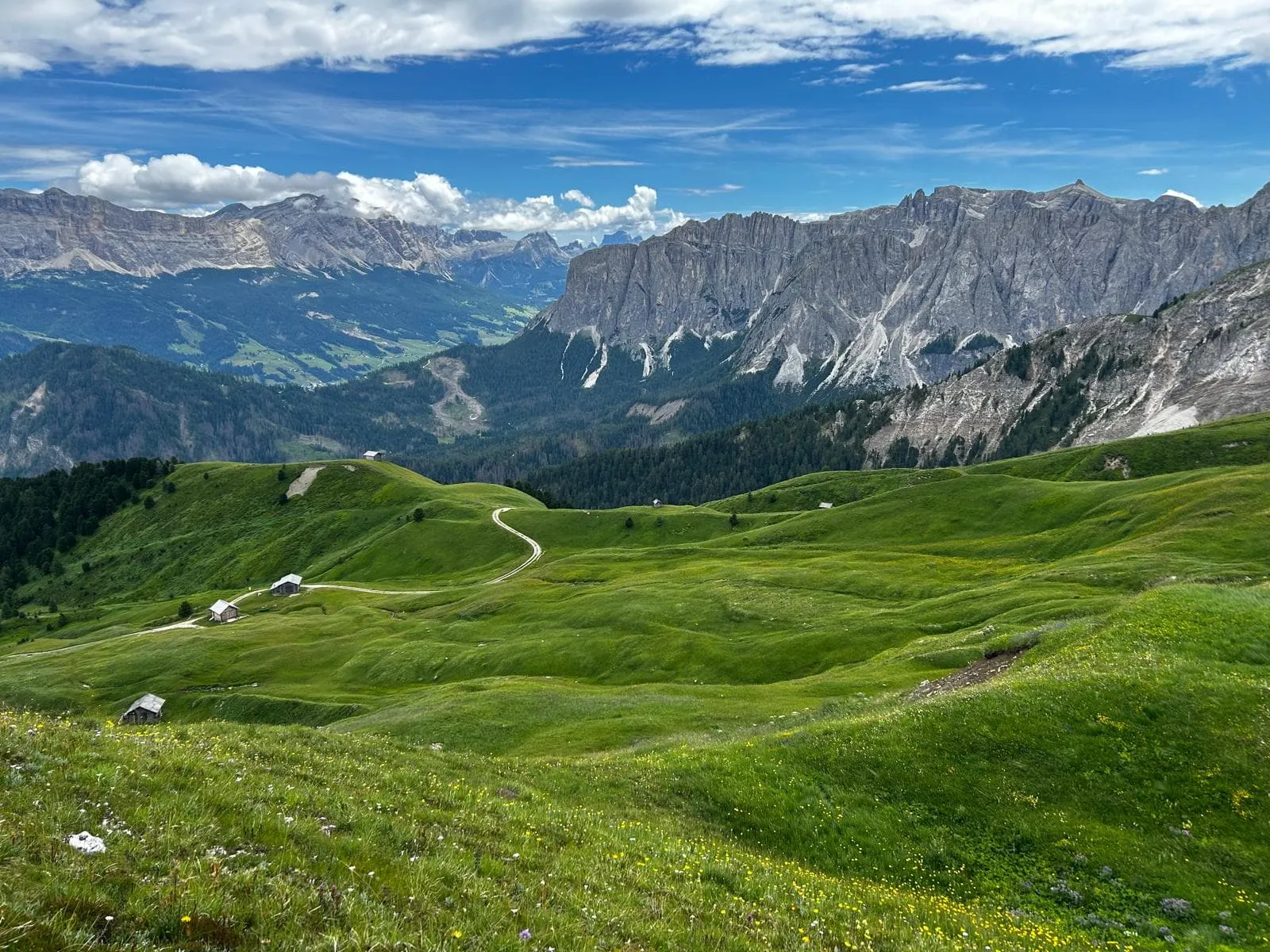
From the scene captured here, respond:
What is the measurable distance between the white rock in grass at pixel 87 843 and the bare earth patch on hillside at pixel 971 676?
38179mm

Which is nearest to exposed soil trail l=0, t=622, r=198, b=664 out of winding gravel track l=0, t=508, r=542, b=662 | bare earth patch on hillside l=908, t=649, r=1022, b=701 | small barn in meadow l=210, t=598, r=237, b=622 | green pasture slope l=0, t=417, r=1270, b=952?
winding gravel track l=0, t=508, r=542, b=662

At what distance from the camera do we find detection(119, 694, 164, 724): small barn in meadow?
79.2m

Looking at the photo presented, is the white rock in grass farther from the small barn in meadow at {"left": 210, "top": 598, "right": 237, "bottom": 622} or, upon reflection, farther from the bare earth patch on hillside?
the small barn in meadow at {"left": 210, "top": 598, "right": 237, "bottom": 622}

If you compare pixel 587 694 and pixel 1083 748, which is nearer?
pixel 1083 748

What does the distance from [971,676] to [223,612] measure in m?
134

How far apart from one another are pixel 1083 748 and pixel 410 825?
86.0ft

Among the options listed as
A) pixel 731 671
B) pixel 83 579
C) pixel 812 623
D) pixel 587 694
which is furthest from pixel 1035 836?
pixel 83 579

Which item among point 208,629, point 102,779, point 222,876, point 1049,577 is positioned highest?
point 222,876

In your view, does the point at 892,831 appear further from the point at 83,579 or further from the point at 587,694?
the point at 83,579

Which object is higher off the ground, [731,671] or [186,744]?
[186,744]

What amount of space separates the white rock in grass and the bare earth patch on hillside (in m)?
38.2

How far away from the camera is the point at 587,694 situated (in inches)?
2354

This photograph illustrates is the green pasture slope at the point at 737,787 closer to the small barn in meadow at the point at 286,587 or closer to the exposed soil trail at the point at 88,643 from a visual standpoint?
the exposed soil trail at the point at 88,643

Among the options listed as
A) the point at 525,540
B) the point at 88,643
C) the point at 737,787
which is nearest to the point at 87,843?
the point at 737,787
